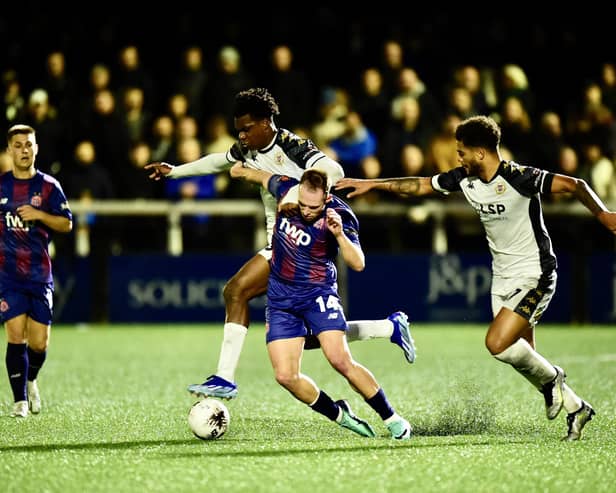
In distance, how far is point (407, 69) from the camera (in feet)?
50.4

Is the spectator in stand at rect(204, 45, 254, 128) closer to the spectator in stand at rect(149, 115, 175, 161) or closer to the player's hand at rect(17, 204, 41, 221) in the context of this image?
the spectator in stand at rect(149, 115, 175, 161)

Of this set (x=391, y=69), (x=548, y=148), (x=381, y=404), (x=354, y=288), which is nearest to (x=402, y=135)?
(x=391, y=69)

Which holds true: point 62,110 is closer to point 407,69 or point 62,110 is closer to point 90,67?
point 90,67

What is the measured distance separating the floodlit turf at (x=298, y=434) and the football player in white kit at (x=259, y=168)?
1.50 feet

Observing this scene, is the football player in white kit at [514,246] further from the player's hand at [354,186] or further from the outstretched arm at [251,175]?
the outstretched arm at [251,175]

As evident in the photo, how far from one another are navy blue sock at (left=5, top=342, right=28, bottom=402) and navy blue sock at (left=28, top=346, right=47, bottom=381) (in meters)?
0.17

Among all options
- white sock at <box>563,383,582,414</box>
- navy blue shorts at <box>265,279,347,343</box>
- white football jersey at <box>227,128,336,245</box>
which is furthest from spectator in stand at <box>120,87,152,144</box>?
white sock at <box>563,383,582,414</box>

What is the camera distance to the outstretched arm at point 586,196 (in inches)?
264

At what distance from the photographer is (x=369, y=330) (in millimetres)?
7602

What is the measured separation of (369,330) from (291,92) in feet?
24.4

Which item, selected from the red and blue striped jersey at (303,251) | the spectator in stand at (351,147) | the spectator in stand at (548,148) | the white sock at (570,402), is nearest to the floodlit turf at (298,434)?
the white sock at (570,402)

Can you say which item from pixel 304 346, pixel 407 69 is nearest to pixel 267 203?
pixel 304 346

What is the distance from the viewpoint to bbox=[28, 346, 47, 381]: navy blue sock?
8.29 metres

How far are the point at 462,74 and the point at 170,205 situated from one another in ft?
12.7
